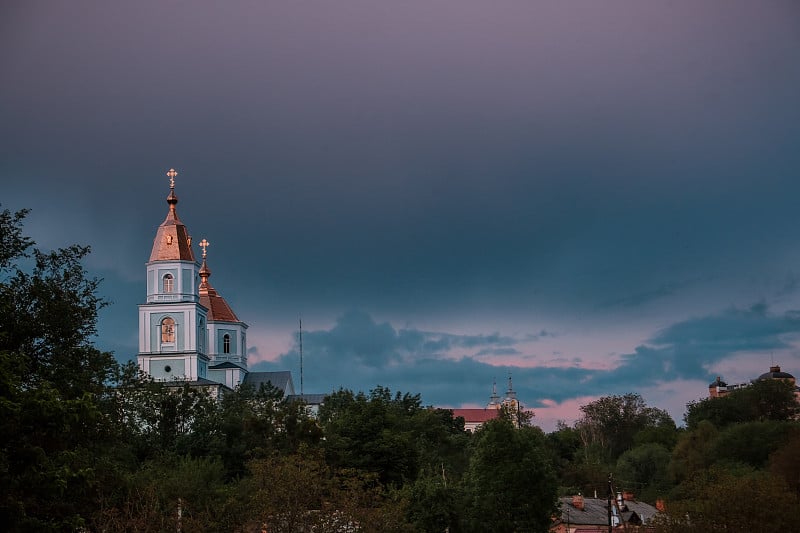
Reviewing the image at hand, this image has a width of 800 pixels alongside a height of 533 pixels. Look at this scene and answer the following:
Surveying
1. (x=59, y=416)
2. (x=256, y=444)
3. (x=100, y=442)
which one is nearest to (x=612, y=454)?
(x=256, y=444)

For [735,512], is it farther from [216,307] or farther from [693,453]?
[216,307]

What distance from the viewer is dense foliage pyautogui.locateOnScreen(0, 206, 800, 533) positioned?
30.2 metres

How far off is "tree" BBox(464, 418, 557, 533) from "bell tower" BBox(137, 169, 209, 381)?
1936 inches

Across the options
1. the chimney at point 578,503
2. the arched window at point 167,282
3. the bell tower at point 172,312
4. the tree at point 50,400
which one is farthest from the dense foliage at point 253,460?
the arched window at point 167,282

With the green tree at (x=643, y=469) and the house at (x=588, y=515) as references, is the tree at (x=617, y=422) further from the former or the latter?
the house at (x=588, y=515)

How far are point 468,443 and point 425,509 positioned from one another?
40.9 meters

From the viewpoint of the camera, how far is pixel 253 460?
52344 mm

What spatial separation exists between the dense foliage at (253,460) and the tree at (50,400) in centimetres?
6

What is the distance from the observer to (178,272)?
106 meters

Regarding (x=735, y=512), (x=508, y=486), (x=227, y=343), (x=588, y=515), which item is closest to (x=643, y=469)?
(x=588, y=515)

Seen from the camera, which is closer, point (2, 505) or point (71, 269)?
point (2, 505)

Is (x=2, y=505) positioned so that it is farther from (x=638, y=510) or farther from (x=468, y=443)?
(x=468, y=443)

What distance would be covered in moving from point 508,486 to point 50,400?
3354 centimetres

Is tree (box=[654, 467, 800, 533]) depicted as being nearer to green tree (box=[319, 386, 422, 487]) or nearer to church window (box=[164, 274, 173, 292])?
green tree (box=[319, 386, 422, 487])
